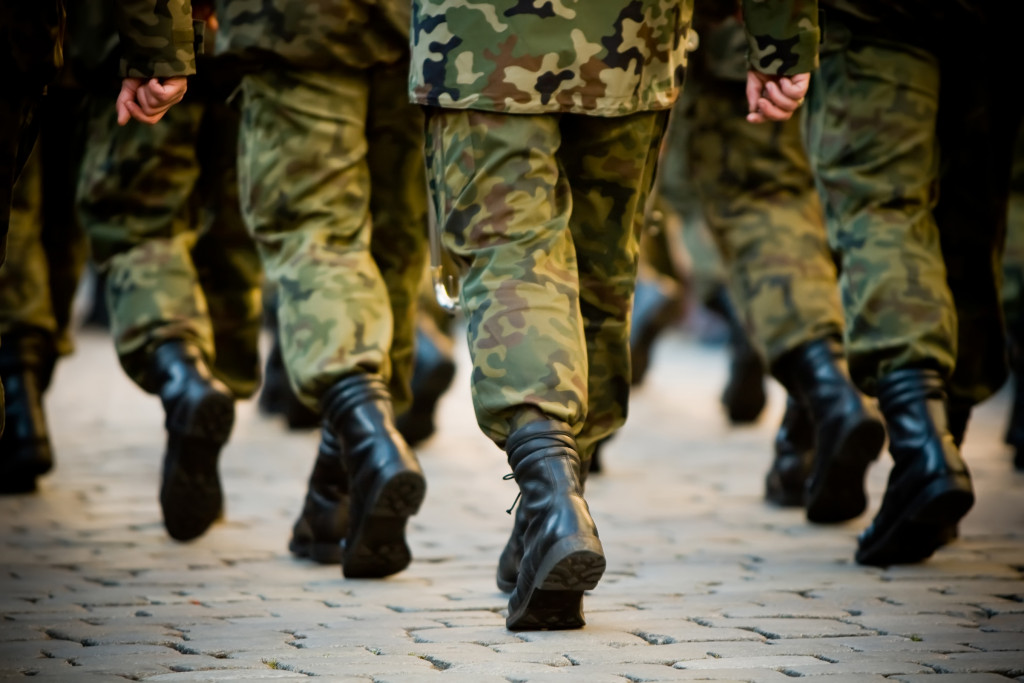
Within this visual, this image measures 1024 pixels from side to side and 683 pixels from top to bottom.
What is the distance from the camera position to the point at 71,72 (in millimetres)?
4449

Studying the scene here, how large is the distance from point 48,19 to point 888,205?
196 centimetres

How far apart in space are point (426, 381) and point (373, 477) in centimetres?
240

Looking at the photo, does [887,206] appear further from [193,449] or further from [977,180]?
[193,449]

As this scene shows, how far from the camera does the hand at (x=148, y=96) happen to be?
10.5 feet

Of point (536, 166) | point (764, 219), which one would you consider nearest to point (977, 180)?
point (764, 219)

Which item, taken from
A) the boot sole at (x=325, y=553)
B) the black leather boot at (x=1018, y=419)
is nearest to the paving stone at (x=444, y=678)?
the boot sole at (x=325, y=553)

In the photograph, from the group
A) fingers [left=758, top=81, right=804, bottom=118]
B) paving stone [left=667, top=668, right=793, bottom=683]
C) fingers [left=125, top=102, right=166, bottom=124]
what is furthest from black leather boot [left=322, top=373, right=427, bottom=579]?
fingers [left=758, top=81, right=804, bottom=118]

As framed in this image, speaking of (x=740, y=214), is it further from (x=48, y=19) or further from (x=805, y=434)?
(x=48, y=19)

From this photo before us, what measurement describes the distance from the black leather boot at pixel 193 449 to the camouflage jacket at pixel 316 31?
869mm

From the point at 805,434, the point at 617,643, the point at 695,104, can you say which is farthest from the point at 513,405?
the point at 695,104

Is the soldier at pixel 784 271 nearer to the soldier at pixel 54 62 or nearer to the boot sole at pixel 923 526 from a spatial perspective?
the boot sole at pixel 923 526

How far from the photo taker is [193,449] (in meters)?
3.88

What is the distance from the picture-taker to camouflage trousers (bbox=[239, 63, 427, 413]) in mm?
3457

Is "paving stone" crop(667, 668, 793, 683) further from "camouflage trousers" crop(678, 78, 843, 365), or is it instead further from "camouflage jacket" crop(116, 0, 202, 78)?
"camouflage trousers" crop(678, 78, 843, 365)
